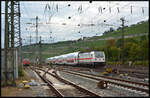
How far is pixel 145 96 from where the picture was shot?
12.3 metres

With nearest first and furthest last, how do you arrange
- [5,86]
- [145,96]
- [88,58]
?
[145,96]
[5,86]
[88,58]

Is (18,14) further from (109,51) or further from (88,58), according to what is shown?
(109,51)

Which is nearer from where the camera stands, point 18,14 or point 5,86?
point 5,86

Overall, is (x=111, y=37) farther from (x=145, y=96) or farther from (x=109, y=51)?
(x=145, y=96)

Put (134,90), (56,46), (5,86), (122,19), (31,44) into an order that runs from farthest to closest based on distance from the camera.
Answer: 1. (31,44)
2. (56,46)
3. (122,19)
4. (5,86)
5. (134,90)

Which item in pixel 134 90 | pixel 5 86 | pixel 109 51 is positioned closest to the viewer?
pixel 134 90

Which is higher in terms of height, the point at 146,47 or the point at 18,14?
the point at 18,14

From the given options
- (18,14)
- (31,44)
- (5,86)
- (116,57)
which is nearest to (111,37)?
(116,57)

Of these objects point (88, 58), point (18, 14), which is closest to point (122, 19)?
point (88, 58)

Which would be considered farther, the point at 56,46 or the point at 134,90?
the point at 56,46

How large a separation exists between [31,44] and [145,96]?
55.2 m

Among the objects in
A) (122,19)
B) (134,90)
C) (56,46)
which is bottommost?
(134,90)

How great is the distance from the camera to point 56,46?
54.3 meters

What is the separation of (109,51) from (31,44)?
2228cm
